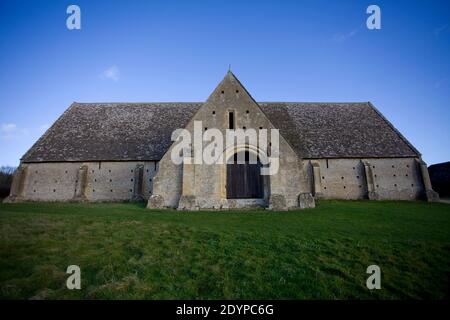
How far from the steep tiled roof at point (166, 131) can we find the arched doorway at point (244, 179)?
7.95m

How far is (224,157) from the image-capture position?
15508mm

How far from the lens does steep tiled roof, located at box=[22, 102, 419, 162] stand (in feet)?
71.6

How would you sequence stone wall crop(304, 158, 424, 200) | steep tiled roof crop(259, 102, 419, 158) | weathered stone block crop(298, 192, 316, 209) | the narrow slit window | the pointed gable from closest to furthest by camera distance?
1. weathered stone block crop(298, 192, 316, 209)
2. the narrow slit window
3. stone wall crop(304, 158, 424, 200)
4. the pointed gable
5. steep tiled roof crop(259, 102, 419, 158)

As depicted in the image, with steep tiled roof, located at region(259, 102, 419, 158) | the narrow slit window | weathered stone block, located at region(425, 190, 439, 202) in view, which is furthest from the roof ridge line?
the narrow slit window

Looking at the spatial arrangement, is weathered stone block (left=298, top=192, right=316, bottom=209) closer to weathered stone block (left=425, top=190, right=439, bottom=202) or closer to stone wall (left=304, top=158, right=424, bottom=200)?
stone wall (left=304, top=158, right=424, bottom=200)

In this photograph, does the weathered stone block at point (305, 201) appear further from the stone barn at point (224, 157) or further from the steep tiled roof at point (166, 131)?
the steep tiled roof at point (166, 131)

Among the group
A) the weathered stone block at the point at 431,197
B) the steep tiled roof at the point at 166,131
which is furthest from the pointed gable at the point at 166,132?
the weathered stone block at the point at 431,197

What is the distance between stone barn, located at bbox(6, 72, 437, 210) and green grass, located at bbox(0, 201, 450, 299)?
5.76 meters

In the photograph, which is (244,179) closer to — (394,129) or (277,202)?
→ (277,202)

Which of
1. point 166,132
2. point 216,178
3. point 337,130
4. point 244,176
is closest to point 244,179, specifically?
point 244,176

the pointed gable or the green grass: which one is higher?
the pointed gable

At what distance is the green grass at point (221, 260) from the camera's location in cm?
453

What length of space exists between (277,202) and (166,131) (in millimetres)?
14018

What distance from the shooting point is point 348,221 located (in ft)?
34.9
